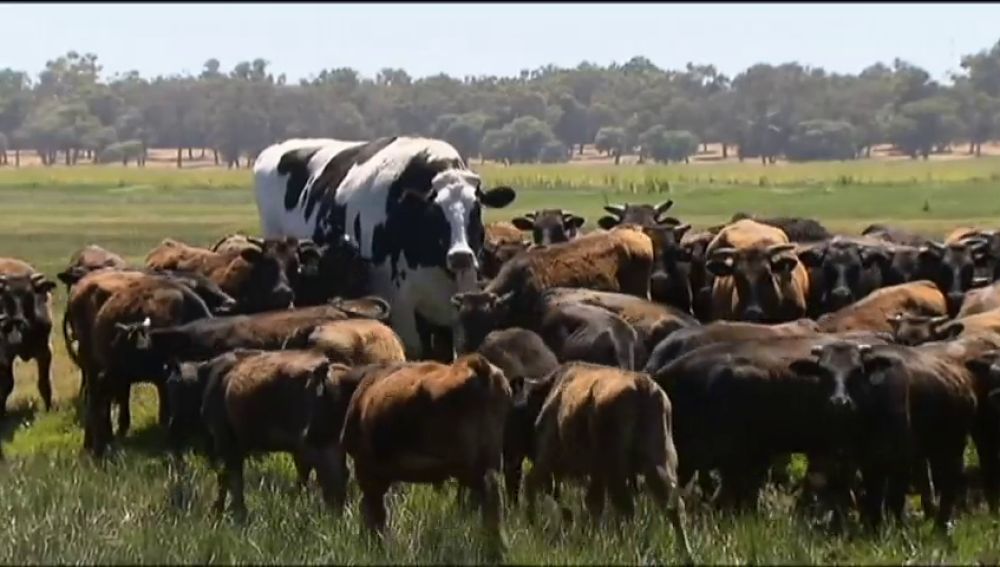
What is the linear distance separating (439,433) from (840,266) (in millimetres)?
8462

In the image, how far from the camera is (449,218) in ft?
55.5

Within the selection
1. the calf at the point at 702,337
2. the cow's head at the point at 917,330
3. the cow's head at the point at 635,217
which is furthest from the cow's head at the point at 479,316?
the cow's head at the point at 635,217

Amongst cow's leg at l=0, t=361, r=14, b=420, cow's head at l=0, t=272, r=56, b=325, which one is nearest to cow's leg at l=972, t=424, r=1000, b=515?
cow's leg at l=0, t=361, r=14, b=420

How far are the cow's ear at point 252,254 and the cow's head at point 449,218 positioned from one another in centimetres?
185

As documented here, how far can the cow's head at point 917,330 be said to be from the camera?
12.7m

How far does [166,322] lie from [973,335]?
6.88 meters

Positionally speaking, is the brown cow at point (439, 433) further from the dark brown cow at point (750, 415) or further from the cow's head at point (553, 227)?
the cow's head at point (553, 227)

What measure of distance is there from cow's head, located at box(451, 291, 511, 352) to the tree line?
16.7 metres

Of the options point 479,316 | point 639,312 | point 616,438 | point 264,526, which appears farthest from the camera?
point 479,316

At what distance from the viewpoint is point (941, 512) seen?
10555mm

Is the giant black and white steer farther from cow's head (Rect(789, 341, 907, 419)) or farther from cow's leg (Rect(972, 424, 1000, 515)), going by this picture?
cow's leg (Rect(972, 424, 1000, 515))

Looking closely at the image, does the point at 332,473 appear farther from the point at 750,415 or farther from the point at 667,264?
the point at 667,264

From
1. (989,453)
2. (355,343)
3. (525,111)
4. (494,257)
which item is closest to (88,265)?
(494,257)

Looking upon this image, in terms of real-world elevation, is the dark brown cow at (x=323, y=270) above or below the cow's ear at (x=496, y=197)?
below
